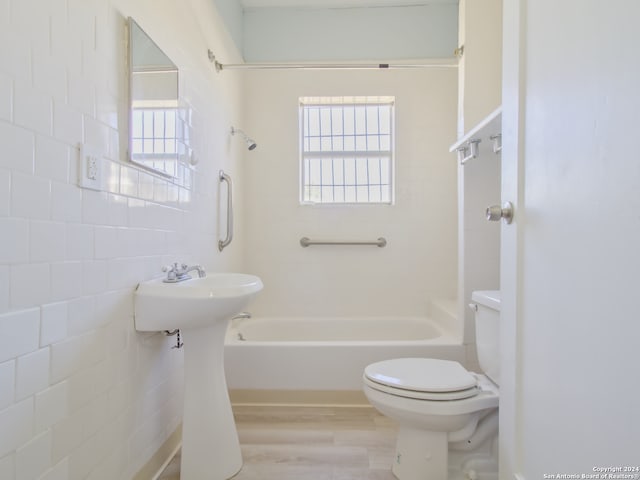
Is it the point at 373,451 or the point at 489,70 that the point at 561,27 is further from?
the point at 373,451

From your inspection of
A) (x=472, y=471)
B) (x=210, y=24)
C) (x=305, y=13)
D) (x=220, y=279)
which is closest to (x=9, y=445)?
(x=220, y=279)

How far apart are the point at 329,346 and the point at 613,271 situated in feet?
5.25

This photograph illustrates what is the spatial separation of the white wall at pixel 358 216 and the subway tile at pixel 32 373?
194 centimetres

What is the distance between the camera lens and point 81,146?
97cm

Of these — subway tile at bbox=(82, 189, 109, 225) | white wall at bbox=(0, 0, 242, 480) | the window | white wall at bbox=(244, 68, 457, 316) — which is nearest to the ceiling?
white wall at bbox=(244, 68, 457, 316)

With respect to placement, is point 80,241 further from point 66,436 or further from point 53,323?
point 66,436

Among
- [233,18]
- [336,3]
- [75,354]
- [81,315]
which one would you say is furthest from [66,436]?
[336,3]

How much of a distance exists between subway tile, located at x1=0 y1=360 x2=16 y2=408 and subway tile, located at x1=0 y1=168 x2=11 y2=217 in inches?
13.4

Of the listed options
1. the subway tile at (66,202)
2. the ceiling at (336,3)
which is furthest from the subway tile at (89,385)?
the ceiling at (336,3)

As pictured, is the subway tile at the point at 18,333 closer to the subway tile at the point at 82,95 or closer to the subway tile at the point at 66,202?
the subway tile at the point at 66,202

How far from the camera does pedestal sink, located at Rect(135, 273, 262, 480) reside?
3.97 ft

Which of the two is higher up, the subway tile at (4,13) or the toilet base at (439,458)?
the subway tile at (4,13)

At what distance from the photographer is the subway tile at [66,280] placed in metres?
0.89

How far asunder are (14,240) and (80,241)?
0.20 metres
